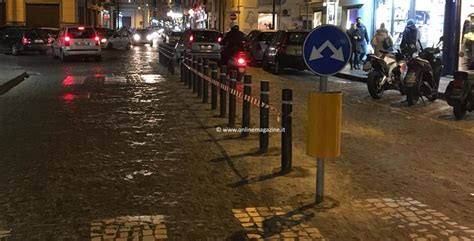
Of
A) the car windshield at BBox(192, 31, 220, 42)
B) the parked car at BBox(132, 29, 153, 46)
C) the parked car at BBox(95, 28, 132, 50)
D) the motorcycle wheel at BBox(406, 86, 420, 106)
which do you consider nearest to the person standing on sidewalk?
the car windshield at BBox(192, 31, 220, 42)

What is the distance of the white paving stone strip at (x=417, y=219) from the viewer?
5.61m

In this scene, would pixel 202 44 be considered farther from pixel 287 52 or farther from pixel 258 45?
pixel 287 52

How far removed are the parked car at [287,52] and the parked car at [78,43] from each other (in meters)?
9.67

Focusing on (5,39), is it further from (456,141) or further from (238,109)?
(456,141)

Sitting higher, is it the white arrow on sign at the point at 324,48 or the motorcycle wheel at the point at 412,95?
the white arrow on sign at the point at 324,48

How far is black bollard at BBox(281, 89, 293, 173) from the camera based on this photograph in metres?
7.60

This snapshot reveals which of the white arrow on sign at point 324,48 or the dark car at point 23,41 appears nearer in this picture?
the white arrow on sign at point 324,48

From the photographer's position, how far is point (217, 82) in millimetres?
12453

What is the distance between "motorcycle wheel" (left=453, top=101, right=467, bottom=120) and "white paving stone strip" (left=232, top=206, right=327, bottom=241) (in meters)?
7.28

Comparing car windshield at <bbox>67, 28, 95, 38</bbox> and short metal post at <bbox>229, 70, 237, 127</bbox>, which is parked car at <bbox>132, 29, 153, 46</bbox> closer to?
car windshield at <bbox>67, 28, 95, 38</bbox>

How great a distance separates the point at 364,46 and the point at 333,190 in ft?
60.4

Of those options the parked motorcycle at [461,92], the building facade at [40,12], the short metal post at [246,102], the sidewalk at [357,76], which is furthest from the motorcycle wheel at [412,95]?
the building facade at [40,12]

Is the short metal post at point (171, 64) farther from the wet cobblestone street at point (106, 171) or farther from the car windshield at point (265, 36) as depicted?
the wet cobblestone street at point (106, 171)

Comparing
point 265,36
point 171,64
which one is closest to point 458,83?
point 171,64
